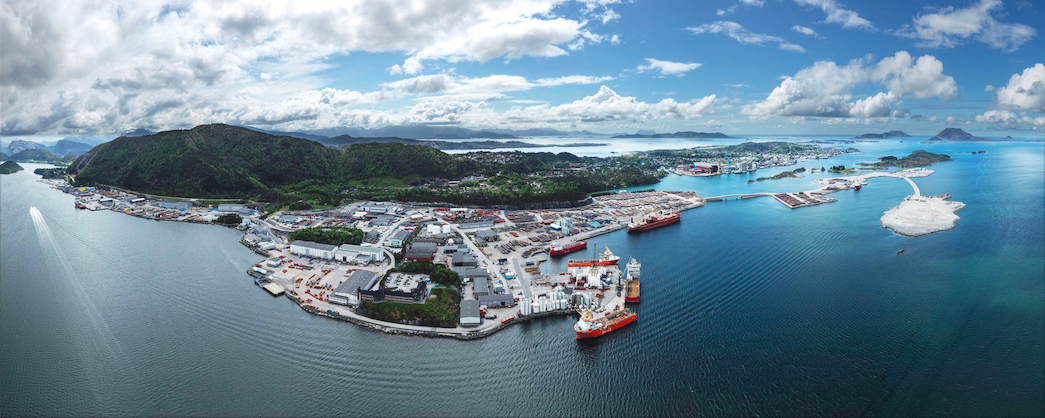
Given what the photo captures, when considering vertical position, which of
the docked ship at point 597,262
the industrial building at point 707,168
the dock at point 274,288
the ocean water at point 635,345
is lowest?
the ocean water at point 635,345

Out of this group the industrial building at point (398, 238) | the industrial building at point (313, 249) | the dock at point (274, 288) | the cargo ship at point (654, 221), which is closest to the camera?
the dock at point (274, 288)

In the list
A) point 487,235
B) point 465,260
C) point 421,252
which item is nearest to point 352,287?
point 421,252

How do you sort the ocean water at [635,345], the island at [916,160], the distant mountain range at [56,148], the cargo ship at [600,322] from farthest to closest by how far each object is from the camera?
1. the distant mountain range at [56,148]
2. the island at [916,160]
3. the cargo ship at [600,322]
4. the ocean water at [635,345]

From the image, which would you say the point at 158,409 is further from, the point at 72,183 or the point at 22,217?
the point at 72,183

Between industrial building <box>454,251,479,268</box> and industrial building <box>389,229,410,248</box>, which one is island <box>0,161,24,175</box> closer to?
industrial building <box>389,229,410,248</box>

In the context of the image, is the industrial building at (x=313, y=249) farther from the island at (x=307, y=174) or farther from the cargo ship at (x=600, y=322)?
the island at (x=307, y=174)

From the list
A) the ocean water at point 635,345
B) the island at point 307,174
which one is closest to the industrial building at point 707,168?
the island at point 307,174

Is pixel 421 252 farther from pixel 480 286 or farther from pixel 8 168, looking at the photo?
pixel 8 168

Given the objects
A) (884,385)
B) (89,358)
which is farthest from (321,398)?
(884,385)
